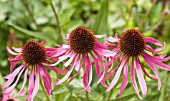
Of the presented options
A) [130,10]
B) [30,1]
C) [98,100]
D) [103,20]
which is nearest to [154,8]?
[130,10]

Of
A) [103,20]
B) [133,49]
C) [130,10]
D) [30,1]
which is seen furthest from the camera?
[30,1]

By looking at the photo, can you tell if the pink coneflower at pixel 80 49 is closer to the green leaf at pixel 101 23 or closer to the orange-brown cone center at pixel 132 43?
the orange-brown cone center at pixel 132 43

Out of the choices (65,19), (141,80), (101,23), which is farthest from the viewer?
(65,19)

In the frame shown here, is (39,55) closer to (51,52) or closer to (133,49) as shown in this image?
(51,52)

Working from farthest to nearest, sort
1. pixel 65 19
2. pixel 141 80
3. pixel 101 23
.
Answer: pixel 65 19 → pixel 101 23 → pixel 141 80

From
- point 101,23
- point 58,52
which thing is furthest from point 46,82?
point 101,23

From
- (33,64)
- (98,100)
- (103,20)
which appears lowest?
(98,100)

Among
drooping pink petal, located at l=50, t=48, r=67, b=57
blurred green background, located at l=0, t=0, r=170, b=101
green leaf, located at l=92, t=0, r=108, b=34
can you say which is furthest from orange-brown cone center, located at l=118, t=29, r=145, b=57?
blurred green background, located at l=0, t=0, r=170, b=101

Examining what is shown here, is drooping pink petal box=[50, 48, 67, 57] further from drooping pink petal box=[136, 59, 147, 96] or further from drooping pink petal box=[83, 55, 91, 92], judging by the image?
drooping pink petal box=[136, 59, 147, 96]

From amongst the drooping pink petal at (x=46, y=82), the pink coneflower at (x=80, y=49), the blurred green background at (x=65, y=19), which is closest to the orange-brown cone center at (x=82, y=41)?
the pink coneflower at (x=80, y=49)

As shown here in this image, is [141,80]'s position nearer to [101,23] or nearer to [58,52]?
[58,52]

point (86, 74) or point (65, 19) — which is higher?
point (65, 19)
